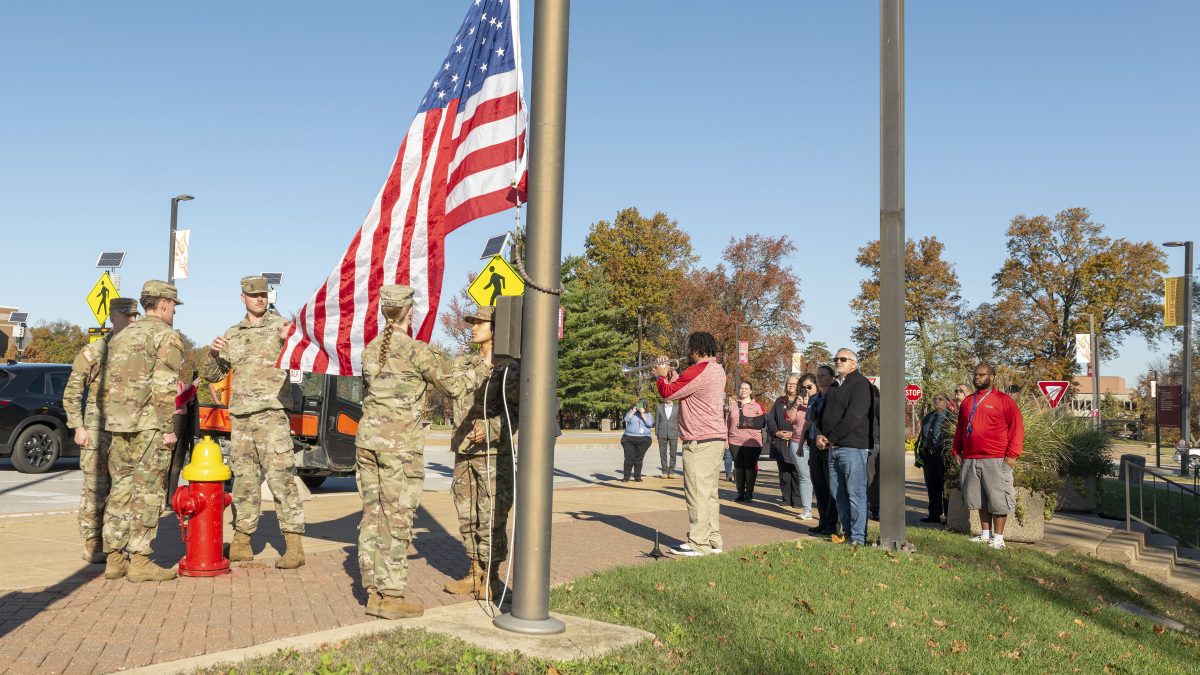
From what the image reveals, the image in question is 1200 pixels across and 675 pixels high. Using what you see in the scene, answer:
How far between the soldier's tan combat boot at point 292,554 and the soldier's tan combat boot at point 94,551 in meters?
1.36

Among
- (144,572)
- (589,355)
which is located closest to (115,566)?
(144,572)

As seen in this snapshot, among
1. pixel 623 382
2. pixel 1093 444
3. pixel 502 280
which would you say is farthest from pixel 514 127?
pixel 623 382

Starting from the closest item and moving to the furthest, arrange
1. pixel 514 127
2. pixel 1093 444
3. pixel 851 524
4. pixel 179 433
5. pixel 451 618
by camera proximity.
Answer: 1. pixel 451 618
2. pixel 514 127
3. pixel 851 524
4. pixel 179 433
5. pixel 1093 444

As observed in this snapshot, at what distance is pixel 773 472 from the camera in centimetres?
2402

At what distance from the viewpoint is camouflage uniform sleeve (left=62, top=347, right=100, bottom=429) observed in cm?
777

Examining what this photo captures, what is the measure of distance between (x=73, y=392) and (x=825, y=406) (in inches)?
272

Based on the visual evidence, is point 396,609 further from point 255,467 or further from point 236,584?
point 255,467

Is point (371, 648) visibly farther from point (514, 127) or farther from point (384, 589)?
point (514, 127)

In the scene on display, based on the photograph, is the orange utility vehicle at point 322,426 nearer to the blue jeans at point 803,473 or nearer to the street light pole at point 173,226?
the blue jeans at point 803,473

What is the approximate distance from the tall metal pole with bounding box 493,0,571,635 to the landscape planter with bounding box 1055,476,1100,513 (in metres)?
12.2

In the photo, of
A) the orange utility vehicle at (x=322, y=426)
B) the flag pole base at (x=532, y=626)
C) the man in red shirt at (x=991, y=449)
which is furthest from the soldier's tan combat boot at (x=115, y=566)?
the man in red shirt at (x=991, y=449)

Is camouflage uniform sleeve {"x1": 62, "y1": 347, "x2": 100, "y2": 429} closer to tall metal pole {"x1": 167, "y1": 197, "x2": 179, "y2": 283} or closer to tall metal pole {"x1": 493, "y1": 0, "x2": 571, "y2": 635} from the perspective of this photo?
tall metal pole {"x1": 493, "y1": 0, "x2": 571, "y2": 635}

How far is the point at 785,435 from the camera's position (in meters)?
14.7

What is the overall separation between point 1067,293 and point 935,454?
5656cm
